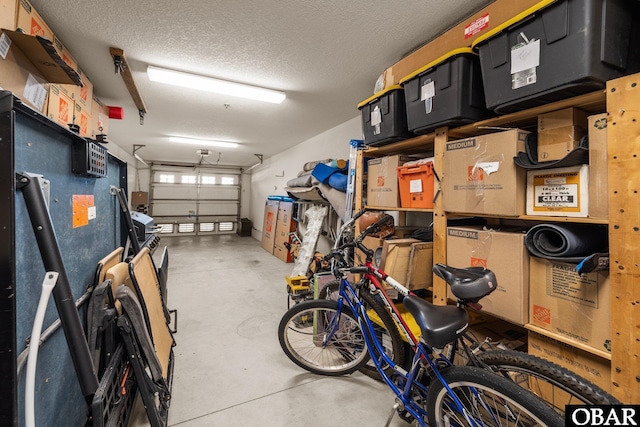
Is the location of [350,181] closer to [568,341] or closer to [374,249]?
[374,249]

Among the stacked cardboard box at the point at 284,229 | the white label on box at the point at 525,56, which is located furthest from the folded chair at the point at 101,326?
the stacked cardboard box at the point at 284,229

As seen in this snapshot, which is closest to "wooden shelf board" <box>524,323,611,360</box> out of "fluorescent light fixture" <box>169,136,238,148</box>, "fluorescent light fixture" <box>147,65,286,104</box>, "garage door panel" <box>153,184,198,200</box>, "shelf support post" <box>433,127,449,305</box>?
"shelf support post" <box>433,127,449,305</box>

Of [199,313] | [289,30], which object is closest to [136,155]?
[199,313]

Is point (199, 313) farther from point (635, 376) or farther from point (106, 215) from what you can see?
point (635, 376)

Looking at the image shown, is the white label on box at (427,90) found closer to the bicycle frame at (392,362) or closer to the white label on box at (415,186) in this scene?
the white label on box at (415,186)

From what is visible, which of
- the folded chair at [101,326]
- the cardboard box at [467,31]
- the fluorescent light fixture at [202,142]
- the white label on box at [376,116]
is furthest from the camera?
the fluorescent light fixture at [202,142]

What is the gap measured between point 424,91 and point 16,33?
79.8 inches

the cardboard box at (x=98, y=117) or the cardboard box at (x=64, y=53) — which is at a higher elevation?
the cardboard box at (x=64, y=53)

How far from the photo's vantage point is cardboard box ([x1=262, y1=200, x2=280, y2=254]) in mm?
6383

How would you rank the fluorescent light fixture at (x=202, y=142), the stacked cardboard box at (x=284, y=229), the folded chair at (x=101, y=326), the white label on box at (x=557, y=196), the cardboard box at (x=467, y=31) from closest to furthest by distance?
the white label on box at (x=557, y=196)
the folded chair at (x=101, y=326)
the cardboard box at (x=467, y=31)
the fluorescent light fixture at (x=202, y=142)
the stacked cardboard box at (x=284, y=229)

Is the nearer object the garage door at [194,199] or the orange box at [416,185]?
the orange box at [416,185]

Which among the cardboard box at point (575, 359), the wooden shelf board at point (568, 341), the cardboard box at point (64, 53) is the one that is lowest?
the cardboard box at point (575, 359)

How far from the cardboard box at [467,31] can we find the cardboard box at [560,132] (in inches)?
21.5

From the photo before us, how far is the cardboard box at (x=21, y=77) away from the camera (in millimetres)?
1197
